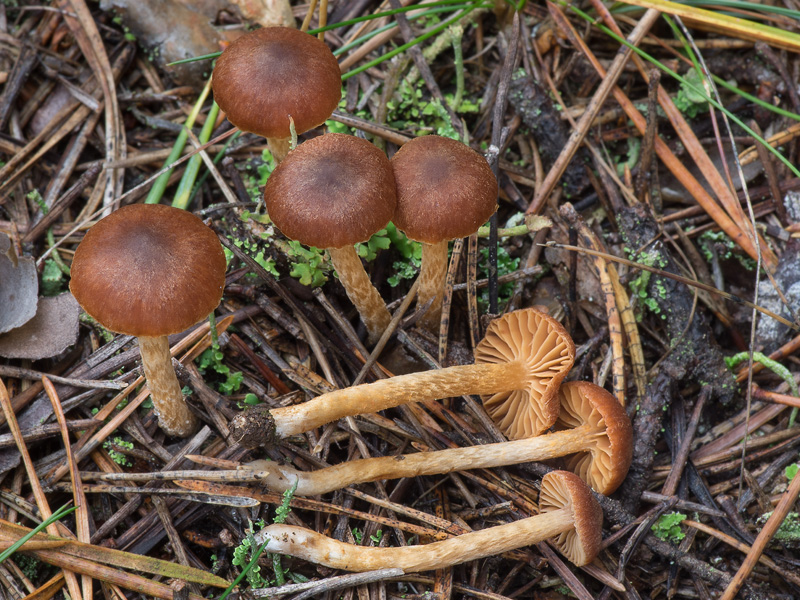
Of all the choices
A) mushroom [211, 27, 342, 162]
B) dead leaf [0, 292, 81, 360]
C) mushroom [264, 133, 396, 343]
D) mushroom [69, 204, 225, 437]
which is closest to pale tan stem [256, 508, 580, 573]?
mushroom [69, 204, 225, 437]

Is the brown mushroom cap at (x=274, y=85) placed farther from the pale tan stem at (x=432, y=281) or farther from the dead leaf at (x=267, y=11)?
the dead leaf at (x=267, y=11)

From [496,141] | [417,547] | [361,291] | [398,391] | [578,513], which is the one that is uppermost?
[496,141]

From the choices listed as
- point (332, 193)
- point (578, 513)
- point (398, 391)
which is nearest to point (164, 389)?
point (398, 391)

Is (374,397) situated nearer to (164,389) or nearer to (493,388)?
(493,388)

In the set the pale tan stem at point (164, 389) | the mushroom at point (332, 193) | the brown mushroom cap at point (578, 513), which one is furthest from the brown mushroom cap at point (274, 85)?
the brown mushroom cap at point (578, 513)

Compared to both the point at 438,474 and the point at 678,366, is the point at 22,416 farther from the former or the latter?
the point at 678,366

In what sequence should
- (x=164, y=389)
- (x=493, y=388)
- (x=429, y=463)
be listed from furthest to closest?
(x=493, y=388), (x=429, y=463), (x=164, y=389)
